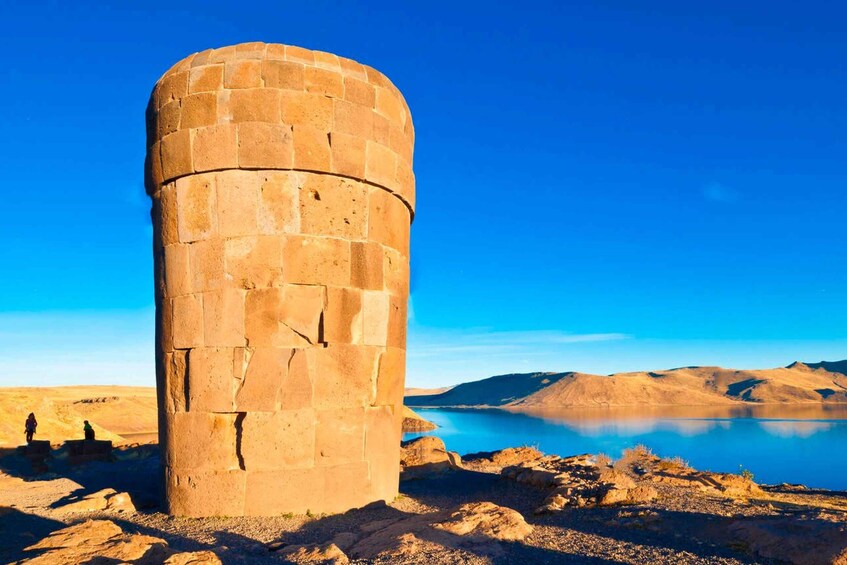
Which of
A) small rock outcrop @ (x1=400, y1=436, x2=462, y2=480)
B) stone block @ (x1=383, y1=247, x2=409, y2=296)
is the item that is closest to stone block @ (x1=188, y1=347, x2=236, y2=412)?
stone block @ (x1=383, y1=247, x2=409, y2=296)

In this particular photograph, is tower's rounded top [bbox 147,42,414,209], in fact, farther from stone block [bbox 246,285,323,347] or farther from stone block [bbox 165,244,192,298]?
stone block [bbox 246,285,323,347]

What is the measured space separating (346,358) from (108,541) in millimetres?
2895

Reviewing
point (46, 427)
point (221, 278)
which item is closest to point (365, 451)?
point (221, 278)

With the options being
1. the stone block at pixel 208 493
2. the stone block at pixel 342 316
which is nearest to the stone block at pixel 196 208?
the stone block at pixel 342 316

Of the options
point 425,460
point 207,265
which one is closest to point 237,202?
point 207,265

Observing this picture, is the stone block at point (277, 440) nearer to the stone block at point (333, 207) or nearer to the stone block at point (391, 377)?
the stone block at point (391, 377)

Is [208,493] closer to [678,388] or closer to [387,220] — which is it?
[387,220]

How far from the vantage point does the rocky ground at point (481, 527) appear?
4395 millimetres

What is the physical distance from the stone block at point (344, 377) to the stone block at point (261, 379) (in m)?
0.41

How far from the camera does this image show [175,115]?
269 inches

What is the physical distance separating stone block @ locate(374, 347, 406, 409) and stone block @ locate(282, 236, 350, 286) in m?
1.10

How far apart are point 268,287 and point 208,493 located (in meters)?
2.32

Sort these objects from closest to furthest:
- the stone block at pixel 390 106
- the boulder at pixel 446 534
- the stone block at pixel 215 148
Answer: the boulder at pixel 446 534, the stone block at pixel 215 148, the stone block at pixel 390 106

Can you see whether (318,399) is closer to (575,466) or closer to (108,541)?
(108,541)
